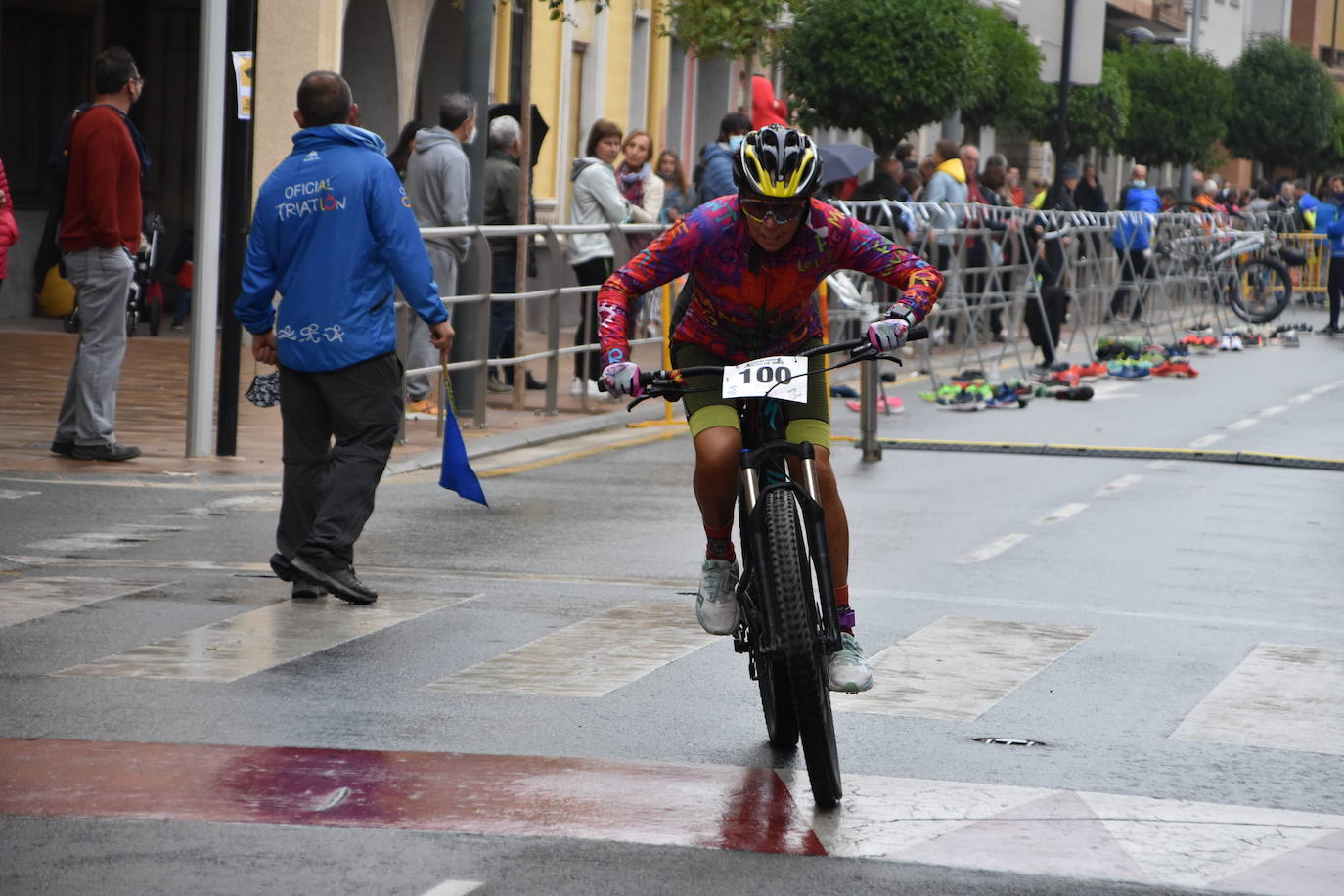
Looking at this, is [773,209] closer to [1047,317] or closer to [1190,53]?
[1047,317]

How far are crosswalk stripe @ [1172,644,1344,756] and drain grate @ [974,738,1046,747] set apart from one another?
1.53 feet

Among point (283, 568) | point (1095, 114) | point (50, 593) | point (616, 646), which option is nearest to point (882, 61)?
point (1095, 114)

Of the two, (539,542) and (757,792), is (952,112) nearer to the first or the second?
Answer: (539,542)

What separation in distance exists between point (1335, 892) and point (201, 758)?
9.56 ft

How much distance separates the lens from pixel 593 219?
18031 mm

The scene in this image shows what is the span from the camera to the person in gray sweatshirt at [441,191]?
50.9 ft

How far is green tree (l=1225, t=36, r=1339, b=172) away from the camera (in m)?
66.0

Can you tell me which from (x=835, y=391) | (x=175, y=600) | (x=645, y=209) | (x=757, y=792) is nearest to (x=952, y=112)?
(x=645, y=209)

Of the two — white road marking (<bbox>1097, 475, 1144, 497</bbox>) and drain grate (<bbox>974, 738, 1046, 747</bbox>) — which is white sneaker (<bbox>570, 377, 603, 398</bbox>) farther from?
drain grate (<bbox>974, 738, 1046, 747</bbox>)

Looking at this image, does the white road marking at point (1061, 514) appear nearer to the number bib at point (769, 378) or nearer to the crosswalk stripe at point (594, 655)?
the crosswalk stripe at point (594, 655)

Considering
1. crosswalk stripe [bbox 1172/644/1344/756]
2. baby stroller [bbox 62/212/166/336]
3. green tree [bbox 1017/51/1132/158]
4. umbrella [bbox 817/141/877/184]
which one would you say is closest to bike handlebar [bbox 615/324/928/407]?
crosswalk stripe [bbox 1172/644/1344/756]

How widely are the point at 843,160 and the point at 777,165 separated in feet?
49.0

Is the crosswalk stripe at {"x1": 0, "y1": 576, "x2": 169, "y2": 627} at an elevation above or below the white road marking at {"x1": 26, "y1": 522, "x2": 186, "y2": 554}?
below

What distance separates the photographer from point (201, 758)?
6566 mm
